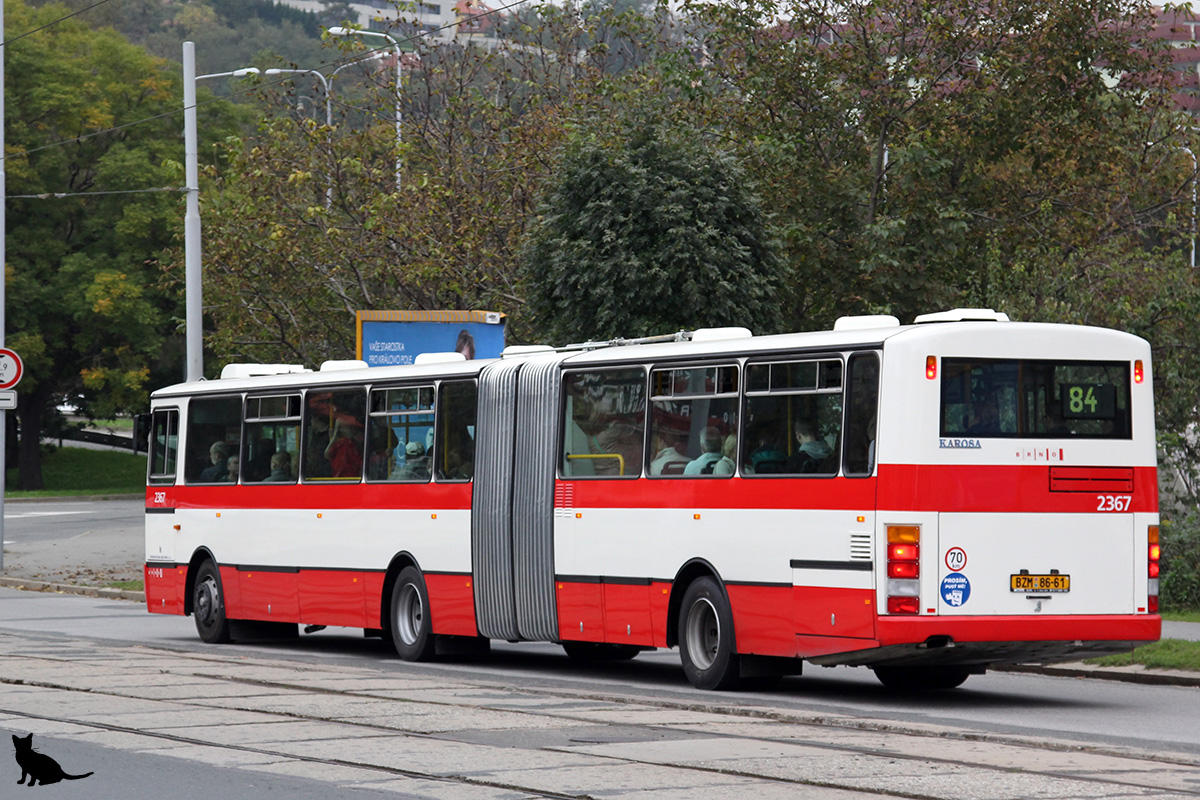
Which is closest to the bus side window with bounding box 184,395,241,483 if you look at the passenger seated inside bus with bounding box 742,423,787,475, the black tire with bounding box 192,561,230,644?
the black tire with bounding box 192,561,230,644

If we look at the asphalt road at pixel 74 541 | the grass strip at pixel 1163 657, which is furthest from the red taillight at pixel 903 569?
the asphalt road at pixel 74 541

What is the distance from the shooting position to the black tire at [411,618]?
17.1m

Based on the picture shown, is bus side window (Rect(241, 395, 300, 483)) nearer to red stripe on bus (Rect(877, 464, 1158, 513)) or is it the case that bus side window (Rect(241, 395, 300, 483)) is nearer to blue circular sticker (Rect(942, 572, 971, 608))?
red stripe on bus (Rect(877, 464, 1158, 513))

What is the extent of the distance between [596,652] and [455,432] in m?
2.52

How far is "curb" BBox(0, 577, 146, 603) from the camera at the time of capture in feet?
85.8

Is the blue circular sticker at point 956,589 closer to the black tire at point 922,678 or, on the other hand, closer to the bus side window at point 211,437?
the black tire at point 922,678

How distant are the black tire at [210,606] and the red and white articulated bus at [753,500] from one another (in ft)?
4.20

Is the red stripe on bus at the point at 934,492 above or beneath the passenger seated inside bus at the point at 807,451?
beneath

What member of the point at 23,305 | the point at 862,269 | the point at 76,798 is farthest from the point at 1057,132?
the point at 23,305

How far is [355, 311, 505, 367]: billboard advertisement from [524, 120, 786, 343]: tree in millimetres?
1240

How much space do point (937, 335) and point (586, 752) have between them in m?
4.44

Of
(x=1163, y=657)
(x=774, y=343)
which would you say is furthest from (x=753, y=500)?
(x=1163, y=657)

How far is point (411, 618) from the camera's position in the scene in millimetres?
17484

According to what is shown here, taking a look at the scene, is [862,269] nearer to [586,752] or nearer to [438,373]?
[438,373]
